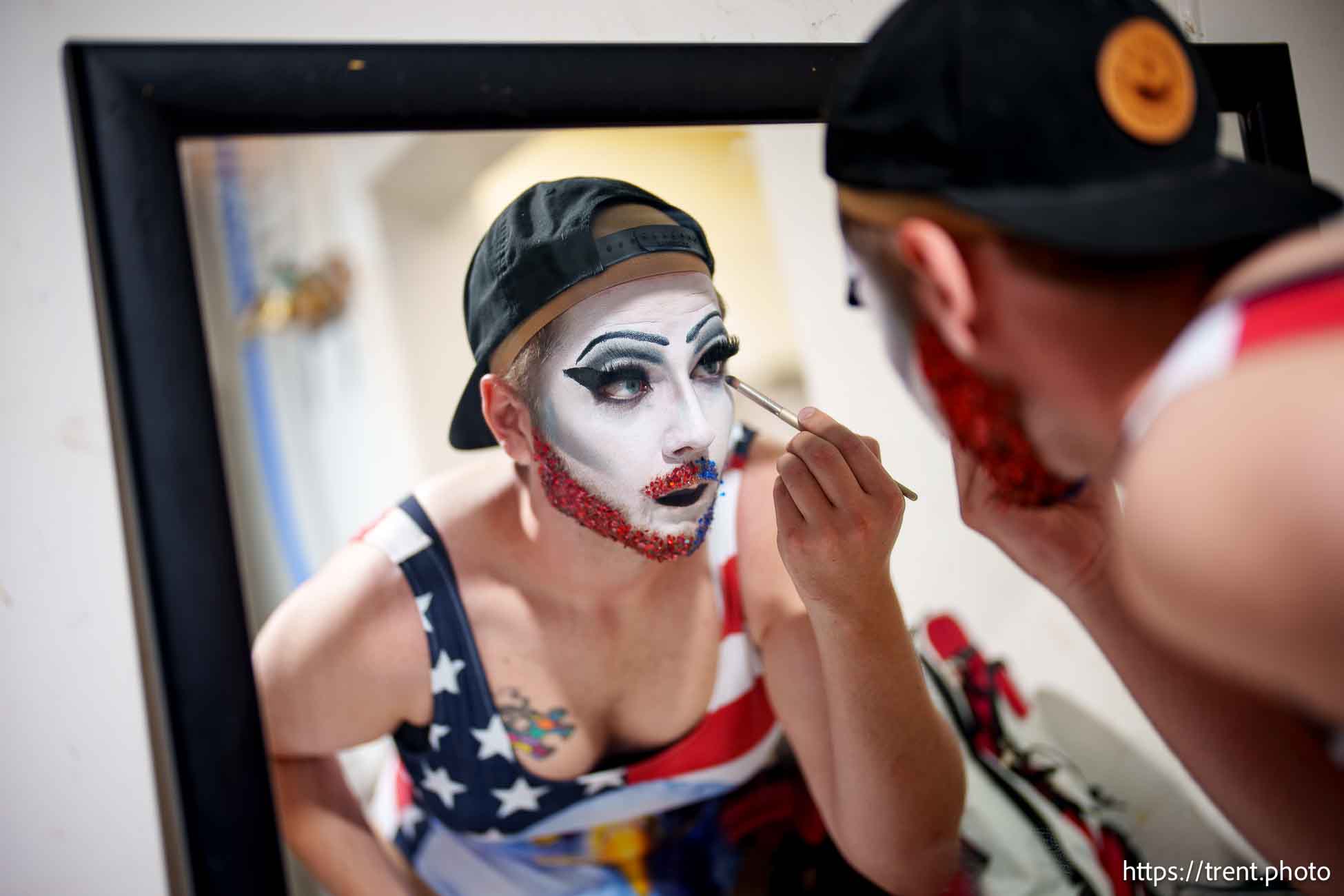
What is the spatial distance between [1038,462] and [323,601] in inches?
21.0

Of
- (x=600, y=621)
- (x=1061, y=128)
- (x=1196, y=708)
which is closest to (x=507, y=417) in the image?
(x=600, y=621)

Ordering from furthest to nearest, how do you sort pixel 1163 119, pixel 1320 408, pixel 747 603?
pixel 747 603 → pixel 1163 119 → pixel 1320 408

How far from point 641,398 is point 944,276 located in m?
0.27

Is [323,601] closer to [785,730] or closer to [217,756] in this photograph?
[217,756]

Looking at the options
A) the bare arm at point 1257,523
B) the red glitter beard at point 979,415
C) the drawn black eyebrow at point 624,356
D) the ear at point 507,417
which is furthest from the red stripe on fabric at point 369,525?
the bare arm at point 1257,523

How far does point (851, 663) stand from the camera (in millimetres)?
769

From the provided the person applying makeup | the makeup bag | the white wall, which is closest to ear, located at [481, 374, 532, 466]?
the person applying makeup

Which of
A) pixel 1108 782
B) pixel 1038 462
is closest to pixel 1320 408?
pixel 1038 462

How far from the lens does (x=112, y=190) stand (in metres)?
0.61

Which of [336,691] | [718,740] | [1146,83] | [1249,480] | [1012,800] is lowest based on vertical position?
[1012,800]

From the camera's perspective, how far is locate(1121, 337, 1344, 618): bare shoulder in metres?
0.36

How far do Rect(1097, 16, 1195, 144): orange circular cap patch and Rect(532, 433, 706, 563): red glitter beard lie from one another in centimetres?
39

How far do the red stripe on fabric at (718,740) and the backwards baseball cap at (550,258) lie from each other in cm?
36

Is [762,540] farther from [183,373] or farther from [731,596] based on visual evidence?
[183,373]
